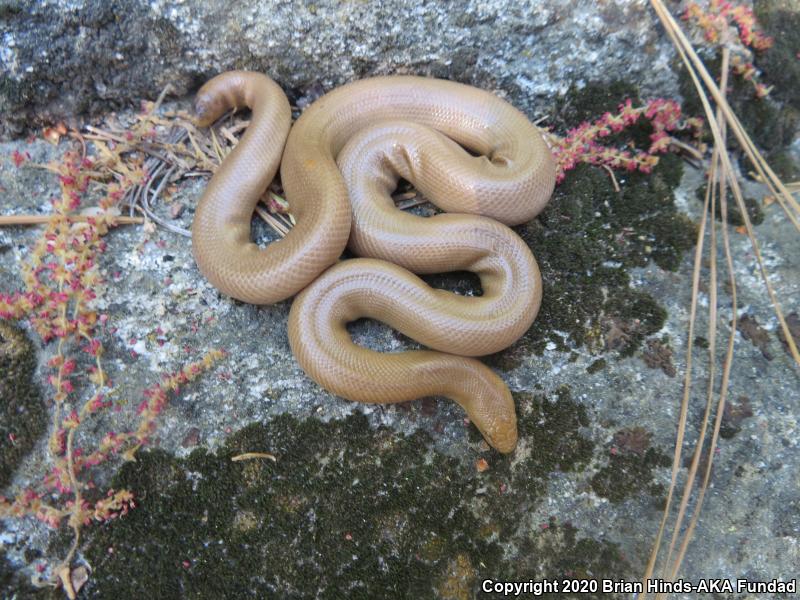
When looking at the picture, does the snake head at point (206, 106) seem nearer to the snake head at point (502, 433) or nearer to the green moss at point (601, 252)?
the green moss at point (601, 252)

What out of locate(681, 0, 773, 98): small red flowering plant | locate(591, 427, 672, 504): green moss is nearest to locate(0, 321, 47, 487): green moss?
locate(591, 427, 672, 504): green moss

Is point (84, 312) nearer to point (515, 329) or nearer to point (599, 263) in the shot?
point (515, 329)

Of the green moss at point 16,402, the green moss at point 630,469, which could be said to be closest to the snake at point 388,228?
the green moss at point 630,469

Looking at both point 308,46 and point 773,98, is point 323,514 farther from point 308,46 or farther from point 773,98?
point 773,98

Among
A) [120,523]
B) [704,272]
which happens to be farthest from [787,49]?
[120,523]

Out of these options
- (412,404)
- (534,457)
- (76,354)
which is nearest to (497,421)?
(534,457)

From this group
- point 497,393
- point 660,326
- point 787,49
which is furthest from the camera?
point 787,49
